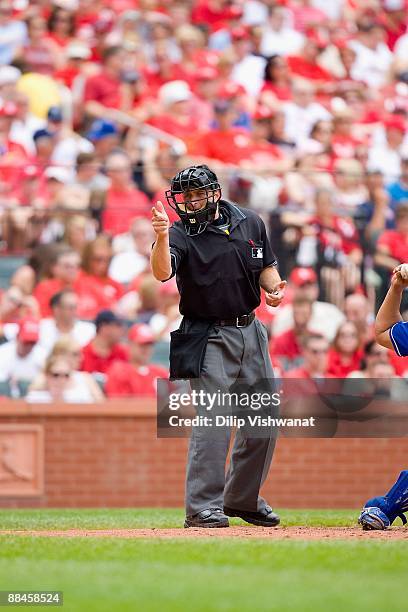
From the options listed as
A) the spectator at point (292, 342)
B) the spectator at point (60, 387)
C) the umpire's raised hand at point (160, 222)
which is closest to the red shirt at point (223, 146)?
the spectator at point (292, 342)

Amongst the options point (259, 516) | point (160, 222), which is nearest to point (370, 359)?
point (259, 516)

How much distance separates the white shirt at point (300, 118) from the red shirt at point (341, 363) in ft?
13.2

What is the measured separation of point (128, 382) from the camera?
1229 centimetres

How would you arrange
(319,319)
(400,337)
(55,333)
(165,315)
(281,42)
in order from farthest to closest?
(281,42) → (165,315) → (319,319) → (55,333) → (400,337)

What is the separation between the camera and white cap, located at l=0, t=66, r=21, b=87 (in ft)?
48.8

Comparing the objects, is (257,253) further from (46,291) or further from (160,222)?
(46,291)

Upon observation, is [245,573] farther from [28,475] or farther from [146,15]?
[146,15]

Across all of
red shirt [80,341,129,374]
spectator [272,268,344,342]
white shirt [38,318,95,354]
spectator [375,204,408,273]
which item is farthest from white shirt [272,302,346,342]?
white shirt [38,318,95,354]

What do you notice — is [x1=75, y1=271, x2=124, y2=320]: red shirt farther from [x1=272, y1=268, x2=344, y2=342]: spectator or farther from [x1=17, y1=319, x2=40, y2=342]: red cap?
[x1=272, y1=268, x2=344, y2=342]: spectator

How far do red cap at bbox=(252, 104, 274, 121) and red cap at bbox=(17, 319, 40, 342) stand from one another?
4711mm

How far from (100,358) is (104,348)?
0.11 meters

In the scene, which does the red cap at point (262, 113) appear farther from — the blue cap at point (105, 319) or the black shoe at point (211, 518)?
the black shoe at point (211, 518)

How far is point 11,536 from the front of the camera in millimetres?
7043

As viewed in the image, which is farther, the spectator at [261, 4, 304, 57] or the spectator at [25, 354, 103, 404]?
the spectator at [261, 4, 304, 57]
